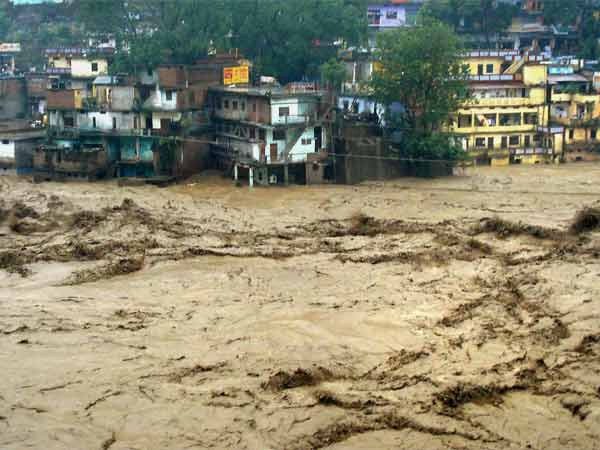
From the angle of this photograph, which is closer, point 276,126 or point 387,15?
point 276,126

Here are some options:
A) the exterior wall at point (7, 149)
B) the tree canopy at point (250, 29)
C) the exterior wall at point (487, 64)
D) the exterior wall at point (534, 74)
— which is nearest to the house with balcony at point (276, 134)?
the tree canopy at point (250, 29)

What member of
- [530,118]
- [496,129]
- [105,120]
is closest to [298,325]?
[105,120]

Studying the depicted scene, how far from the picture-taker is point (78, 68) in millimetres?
46906

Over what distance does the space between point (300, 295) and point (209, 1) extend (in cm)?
2753

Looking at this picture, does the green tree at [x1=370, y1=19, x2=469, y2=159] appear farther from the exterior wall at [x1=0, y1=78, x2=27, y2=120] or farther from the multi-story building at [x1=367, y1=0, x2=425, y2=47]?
the exterior wall at [x1=0, y1=78, x2=27, y2=120]

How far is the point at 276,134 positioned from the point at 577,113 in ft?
49.0

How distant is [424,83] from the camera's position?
3731 cm

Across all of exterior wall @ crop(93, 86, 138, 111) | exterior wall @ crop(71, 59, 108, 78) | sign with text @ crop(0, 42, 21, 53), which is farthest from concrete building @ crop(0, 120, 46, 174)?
sign with text @ crop(0, 42, 21, 53)

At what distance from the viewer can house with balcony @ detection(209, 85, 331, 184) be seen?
35875mm

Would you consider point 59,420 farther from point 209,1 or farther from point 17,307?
point 209,1

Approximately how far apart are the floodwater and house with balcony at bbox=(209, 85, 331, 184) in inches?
188

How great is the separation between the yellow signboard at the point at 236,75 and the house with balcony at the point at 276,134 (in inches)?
127

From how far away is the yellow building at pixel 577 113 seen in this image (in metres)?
42.2

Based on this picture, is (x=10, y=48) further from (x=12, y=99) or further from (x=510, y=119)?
(x=510, y=119)
